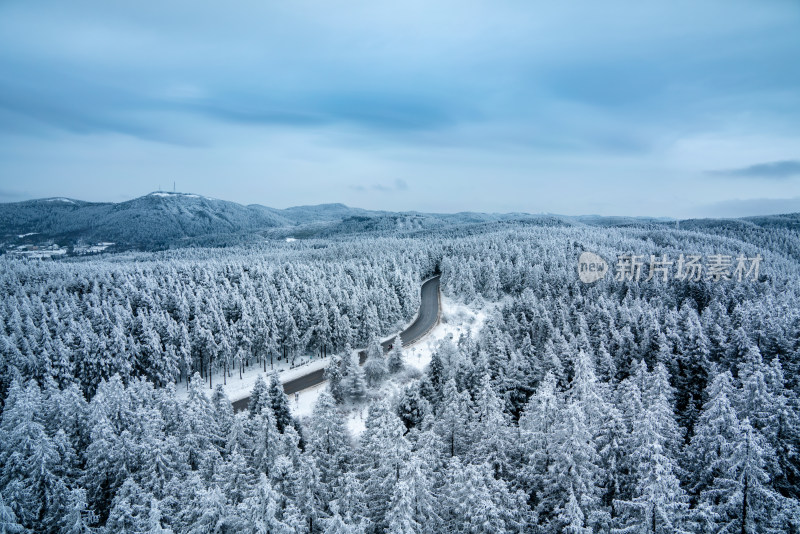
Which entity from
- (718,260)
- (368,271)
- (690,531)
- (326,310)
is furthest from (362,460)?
Result: (718,260)

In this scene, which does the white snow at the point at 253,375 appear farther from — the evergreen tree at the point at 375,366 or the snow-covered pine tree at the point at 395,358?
the snow-covered pine tree at the point at 395,358

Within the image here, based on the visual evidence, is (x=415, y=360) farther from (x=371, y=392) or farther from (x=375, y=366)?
(x=371, y=392)

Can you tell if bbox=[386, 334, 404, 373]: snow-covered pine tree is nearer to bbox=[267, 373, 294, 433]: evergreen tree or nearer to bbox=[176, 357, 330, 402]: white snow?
bbox=[176, 357, 330, 402]: white snow

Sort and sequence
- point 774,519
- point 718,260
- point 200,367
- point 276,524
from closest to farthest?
point 774,519 → point 276,524 → point 200,367 → point 718,260

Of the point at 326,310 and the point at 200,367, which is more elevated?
the point at 326,310

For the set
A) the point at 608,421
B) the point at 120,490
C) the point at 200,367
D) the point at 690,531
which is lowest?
the point at 200,367

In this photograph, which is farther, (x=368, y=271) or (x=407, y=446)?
(x=368, y=271)

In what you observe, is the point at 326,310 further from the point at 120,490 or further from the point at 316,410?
the point at 120,490
